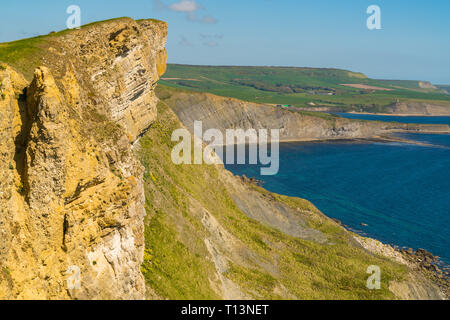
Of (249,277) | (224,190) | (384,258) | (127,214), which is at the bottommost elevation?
(384,258)

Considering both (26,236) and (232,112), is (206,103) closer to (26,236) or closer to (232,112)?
(232,112)

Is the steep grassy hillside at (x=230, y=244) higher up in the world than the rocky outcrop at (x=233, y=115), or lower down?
lower down

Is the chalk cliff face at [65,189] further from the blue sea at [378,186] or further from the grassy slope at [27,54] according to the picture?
the blue sea at [378,186]

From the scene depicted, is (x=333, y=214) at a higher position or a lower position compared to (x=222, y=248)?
lower

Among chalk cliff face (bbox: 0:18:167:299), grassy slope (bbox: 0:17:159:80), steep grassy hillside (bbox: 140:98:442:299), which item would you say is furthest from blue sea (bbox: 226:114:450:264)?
grassy slope (bbox: 0:17:159:80)

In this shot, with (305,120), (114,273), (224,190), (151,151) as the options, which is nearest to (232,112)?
(305,120)

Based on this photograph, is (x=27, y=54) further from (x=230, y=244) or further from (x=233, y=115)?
(x=233, y=115)

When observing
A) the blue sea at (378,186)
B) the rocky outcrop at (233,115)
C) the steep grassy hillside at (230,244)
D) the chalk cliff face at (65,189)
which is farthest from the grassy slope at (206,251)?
the rocky outcrop at (233,115)

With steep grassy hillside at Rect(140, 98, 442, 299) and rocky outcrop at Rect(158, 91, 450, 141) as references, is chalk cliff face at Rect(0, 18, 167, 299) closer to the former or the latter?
steep grassy hillside at Rect(140, 98, 442, 299)
